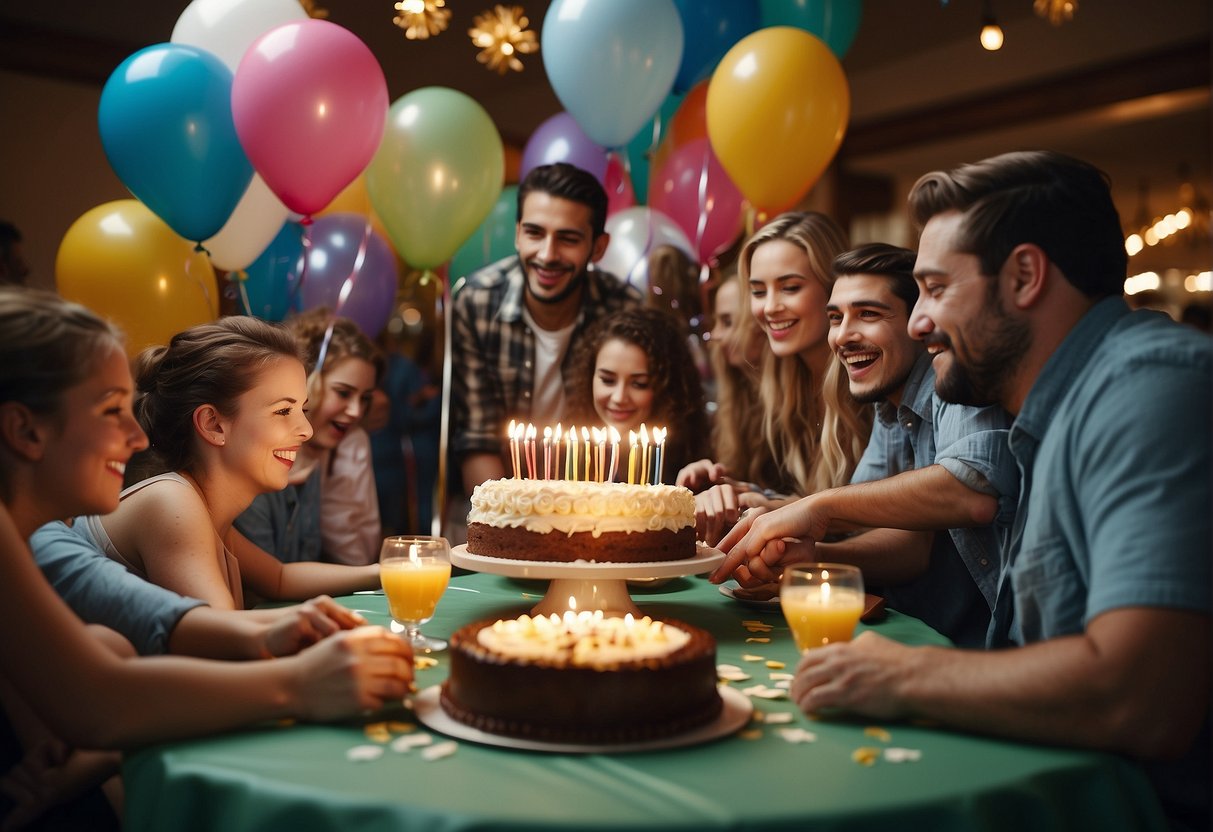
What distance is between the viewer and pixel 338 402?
353 cm

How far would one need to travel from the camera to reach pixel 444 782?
4.09ft

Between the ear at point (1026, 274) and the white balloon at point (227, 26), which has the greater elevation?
the white balloon at point (227, 26)

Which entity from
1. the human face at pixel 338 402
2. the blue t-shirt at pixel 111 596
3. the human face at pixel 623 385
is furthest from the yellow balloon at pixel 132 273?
the blue t-shirt at pixel 111 596

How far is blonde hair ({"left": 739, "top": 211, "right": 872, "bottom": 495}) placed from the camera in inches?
121

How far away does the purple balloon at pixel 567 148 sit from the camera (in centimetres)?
445

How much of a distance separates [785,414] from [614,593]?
136 centimetres

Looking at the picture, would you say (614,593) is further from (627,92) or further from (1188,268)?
(1188,268)

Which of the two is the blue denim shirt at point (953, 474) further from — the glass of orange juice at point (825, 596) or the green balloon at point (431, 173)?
the green balloon at point (431, 173)

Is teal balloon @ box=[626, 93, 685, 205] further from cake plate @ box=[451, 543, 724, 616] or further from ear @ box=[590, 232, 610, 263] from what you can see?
cake plate @ box=[451, 543, 724, 616]

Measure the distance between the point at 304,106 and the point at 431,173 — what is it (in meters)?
0.77

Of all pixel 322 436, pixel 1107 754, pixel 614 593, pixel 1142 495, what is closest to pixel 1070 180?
pixel 1142 495

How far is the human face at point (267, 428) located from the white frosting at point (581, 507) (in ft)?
1.53

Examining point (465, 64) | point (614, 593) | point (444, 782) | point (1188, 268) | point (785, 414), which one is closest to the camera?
point (444, 782)

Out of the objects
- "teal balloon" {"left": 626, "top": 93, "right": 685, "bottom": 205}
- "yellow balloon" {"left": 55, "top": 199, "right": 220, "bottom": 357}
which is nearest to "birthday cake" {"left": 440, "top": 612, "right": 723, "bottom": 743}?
"yellow balloon" {"left": 55, "top": 199, "right": 220, "bottom": 357}
